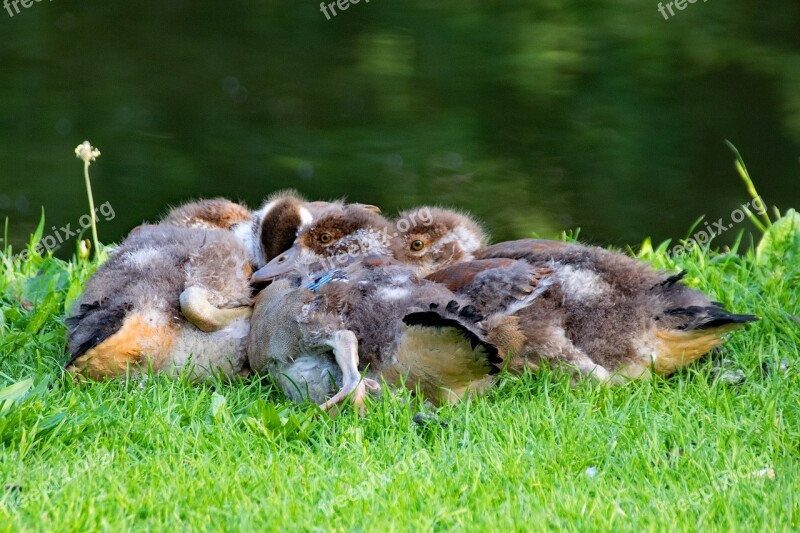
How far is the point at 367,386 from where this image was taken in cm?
397

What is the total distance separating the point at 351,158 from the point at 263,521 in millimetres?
6262

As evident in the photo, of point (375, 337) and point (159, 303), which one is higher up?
point (159, 303)

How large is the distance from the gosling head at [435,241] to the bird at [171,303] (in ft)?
1.66

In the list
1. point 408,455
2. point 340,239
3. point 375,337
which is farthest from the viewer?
point 340,239

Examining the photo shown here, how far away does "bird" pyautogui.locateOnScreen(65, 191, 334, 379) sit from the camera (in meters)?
4.26

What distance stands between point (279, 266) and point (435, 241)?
31.5 inches

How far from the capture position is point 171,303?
174 inches

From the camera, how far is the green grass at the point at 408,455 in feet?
10.3
